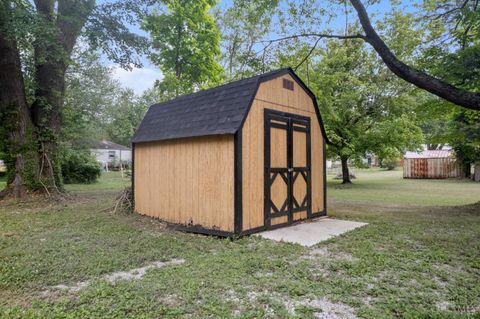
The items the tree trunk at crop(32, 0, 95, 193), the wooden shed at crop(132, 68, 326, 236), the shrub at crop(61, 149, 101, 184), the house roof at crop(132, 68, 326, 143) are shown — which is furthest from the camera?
the shrub at crop(61, 149, 101, 184)

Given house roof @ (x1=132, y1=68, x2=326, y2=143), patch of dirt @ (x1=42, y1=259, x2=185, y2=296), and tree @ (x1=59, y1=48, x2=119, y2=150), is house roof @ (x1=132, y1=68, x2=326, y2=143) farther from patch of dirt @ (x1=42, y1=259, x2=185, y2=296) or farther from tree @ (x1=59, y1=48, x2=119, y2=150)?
tree @ (x1=59, y1=48, x2=119, y2=150)

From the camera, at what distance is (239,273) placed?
3486 mm

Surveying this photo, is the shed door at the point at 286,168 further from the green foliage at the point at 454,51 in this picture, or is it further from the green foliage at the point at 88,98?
the green foliage at the point at 88,98

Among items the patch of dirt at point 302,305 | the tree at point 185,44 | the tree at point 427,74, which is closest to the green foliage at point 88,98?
the tree at point 185,44

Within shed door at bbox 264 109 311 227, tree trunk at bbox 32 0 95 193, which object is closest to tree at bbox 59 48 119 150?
tree trunk at bbox 32 0 95 193

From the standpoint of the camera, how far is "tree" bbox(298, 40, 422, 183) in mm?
15078

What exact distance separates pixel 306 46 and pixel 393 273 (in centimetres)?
766

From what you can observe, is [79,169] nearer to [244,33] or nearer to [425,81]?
[244,33]

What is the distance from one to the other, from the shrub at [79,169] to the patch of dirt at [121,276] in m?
15.2

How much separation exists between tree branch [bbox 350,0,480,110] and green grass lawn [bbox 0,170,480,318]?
7.57ft

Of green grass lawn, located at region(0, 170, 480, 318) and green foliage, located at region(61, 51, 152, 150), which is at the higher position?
green foliage, located at region(61, 51, 152, 150)

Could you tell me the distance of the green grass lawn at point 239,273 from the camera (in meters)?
2.65

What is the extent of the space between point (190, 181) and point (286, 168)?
1966 millimetres

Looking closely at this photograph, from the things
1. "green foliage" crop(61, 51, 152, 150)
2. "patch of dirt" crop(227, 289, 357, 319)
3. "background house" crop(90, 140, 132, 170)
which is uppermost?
"green foliage" crop(61, 51, 152, 150)
